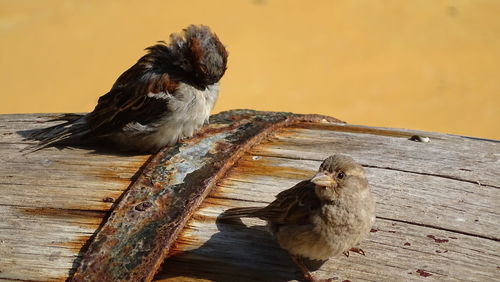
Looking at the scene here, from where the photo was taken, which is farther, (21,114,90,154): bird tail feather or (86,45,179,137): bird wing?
(86,45,179,137): bird wing

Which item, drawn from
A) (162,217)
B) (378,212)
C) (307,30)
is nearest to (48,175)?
(162,217)

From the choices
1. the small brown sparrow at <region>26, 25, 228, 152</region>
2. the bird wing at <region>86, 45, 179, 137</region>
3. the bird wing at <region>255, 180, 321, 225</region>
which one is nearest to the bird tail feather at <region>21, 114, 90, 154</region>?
the small brown sparrow at <region>26, 25, 228, 152</region>

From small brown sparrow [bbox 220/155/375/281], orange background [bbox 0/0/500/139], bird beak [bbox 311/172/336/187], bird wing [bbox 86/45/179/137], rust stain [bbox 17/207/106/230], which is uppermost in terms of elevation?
orange background [bbox 0/0/500/139]

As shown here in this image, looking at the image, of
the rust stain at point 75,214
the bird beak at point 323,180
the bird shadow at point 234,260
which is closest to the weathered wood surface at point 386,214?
the bird shadow at point 234,260

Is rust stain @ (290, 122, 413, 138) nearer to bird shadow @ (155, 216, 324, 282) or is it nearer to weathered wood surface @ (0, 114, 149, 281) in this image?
weathered wood surface @ (0, 114, 149, 281)

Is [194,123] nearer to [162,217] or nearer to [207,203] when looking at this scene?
[207,203]

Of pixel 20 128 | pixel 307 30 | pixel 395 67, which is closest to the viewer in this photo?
pixel 20 128

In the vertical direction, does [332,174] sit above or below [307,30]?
below

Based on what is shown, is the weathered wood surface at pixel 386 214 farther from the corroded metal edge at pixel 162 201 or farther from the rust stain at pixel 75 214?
the rust stain at pixel 75 214
